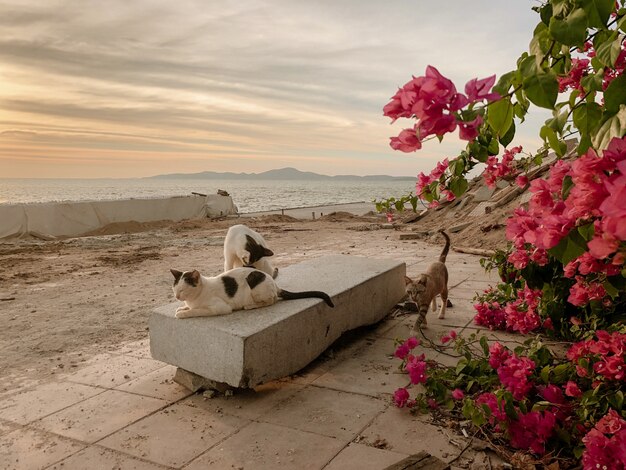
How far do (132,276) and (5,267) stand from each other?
12.1ft

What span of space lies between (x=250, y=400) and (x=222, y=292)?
0.92 m

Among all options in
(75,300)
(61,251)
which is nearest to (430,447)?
(75,300)

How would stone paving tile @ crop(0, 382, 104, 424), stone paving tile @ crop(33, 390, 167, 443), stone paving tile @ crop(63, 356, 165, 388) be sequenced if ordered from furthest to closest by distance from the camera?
stone paving tile @ crop(63, 356, 165, 388) < stone paving tile @ crop(0, 382, 104, 424) < stone paving tile @ crop(33, 390, 167, 443)

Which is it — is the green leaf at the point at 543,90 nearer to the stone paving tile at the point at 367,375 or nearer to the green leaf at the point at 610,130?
the green leaf at the point at 610,130

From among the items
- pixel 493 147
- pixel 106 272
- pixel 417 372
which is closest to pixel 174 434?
pixel 417 372

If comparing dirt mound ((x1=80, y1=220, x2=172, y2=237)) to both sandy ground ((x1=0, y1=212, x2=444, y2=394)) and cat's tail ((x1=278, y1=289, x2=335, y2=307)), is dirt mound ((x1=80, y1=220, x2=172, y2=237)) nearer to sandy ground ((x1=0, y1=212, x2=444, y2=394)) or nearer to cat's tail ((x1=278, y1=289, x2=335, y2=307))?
sandy ground ((x1=0, y1=212, x2=444, y2=394))

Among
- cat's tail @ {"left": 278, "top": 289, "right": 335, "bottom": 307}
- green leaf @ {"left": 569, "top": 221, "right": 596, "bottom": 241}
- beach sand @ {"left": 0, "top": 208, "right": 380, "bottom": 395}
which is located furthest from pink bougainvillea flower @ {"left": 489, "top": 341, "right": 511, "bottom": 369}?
beach sand @ {"left": 0, "top": 208, "right": 380, "bottom": 395}

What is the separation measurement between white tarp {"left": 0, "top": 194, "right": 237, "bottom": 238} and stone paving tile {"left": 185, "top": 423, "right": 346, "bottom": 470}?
15939 millimetres

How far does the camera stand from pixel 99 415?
3891mm

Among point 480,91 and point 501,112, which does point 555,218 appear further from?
point 480,91

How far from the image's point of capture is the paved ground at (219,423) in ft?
10.5

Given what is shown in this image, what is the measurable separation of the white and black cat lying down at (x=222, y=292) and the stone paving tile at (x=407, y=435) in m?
1.47

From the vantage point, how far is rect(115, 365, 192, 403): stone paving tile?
4195mm

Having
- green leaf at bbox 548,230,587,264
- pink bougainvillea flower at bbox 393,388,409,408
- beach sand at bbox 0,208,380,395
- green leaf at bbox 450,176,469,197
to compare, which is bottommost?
beach sand at bbox 0,208,380,395
